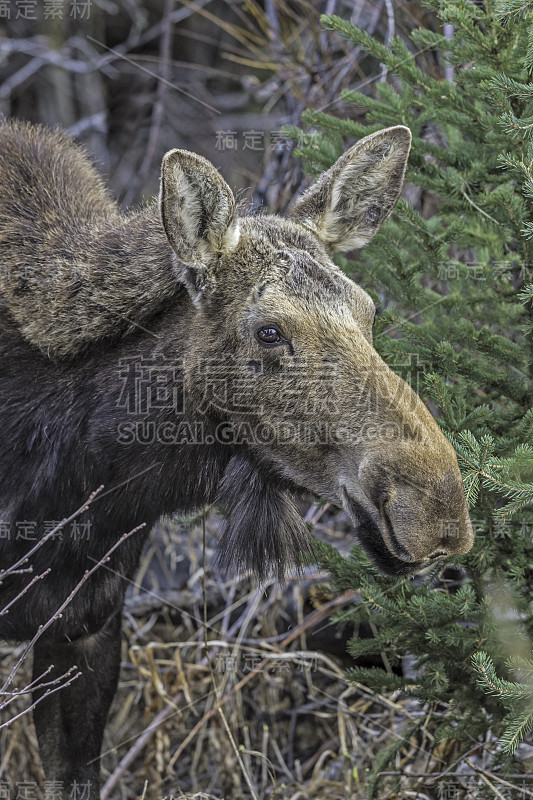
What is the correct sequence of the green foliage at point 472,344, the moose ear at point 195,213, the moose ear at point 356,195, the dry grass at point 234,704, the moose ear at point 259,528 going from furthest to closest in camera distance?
the dry grass at point 234,704 < the moose ear at point 356,195 < the moose ear at point 259,528 < the green foliage at point 472,344 < the moose ear at point 195,213

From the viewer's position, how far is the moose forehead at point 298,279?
3.37 metres

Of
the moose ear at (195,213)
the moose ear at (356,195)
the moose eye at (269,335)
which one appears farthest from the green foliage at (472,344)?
the moose ear at (195,213)

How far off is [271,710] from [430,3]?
365 cm

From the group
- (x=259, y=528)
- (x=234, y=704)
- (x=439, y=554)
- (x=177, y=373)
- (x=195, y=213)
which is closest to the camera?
(x=439, y=554)

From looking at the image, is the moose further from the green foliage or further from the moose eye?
the green foliage

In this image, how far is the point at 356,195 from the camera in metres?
3.91

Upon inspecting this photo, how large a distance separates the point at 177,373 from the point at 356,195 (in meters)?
1.04

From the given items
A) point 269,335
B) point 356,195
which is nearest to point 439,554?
point 269,335

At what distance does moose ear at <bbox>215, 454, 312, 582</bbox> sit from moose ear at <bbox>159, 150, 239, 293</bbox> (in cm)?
75

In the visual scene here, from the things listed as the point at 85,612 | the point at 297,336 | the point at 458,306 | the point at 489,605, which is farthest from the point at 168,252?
the point at 489,605

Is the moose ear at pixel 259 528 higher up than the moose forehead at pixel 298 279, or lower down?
lower down

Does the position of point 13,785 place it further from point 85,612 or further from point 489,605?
point 489,605

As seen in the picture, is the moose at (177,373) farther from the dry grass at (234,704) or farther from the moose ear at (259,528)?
the dry grass at (234,704)

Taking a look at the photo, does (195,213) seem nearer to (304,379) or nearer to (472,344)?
(304,379)
